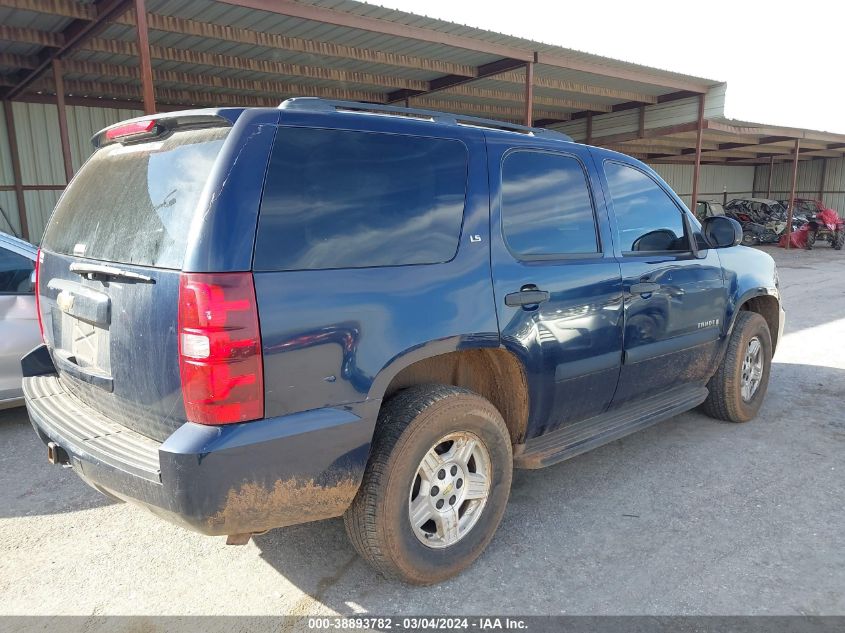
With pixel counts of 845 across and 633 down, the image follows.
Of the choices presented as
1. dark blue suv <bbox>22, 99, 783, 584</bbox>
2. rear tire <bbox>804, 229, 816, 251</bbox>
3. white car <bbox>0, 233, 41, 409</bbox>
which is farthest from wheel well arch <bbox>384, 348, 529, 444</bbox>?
rear tire <bbox>804, 229, 816, 251</bbox>

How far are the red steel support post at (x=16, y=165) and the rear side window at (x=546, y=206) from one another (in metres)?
12.8

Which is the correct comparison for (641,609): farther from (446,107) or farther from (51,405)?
(446,107)

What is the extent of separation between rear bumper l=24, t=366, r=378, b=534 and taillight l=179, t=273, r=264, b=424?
8 centimetres

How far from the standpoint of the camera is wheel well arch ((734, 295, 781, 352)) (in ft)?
15.9

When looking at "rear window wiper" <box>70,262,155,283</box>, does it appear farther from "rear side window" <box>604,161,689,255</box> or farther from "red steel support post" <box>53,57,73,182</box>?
"red steel support post" <box>53,57,73,182</box>

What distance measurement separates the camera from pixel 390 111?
2.75 m

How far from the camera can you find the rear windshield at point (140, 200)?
2154mm

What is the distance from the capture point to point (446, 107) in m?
15.2

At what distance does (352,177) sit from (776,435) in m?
3.73

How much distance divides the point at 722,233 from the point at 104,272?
374 centimetres

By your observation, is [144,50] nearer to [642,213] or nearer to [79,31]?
[79,31]

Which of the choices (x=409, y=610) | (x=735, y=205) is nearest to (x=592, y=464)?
(x=409, y=610)

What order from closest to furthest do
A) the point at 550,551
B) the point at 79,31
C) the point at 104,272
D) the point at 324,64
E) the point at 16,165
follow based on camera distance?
1. the point at 104,272
2. the point at 550,551
3. the point at 79,31
4. the point at 324,64
5. the point at 16,165

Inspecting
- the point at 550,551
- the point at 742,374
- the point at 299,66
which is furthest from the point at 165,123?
the point at 299,66
